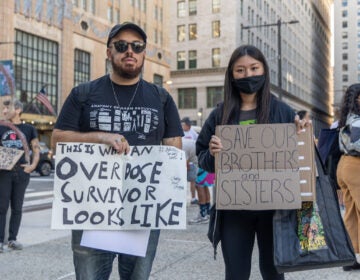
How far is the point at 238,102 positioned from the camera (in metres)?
3.23

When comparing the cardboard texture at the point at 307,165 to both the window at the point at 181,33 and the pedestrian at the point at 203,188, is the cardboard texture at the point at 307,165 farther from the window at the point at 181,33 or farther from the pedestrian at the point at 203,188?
the window at the point at 181,33

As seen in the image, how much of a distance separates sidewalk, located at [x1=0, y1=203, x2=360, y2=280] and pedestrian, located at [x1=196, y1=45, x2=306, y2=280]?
1.92 metres

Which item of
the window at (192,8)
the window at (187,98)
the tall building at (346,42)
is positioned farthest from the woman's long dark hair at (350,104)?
the tall building at (346,42)

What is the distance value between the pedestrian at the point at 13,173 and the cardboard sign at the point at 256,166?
3921 mm

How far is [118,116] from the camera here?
282 centimetres

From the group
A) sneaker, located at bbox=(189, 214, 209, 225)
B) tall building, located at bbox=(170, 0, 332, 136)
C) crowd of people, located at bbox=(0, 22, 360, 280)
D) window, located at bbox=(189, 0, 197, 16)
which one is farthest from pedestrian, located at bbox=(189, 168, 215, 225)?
window, located at bbox=(189, 0, 197, 16)

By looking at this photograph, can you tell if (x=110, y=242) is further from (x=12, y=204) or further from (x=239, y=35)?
(x=239, y=35)

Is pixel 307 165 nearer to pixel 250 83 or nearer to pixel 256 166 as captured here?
pixel 256 166

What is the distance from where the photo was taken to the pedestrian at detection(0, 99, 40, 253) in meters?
6.26

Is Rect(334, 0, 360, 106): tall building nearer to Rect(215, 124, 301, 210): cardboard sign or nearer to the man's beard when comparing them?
Rect(215, 124, 301, 210): cardboard sign

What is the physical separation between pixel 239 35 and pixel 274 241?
5874 cm

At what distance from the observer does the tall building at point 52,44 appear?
122 feet

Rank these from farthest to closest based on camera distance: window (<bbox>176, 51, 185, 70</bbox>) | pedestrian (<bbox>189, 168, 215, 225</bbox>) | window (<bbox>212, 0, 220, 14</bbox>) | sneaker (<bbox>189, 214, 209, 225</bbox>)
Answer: window (<bbox>176, 51, 185, 70</bbox>)
window (<bbox>212, 0, 220, 14</bbox>)
pedestrian (<bbox>189, 168, 215, 225</bbox>)
sneaker (<bbox>189, 214, 209, 225</bbox>)

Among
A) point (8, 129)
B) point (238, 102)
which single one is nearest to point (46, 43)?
point (8, 129)
